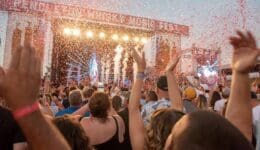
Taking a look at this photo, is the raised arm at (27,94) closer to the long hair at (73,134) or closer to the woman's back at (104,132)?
the long hair at (73,134)

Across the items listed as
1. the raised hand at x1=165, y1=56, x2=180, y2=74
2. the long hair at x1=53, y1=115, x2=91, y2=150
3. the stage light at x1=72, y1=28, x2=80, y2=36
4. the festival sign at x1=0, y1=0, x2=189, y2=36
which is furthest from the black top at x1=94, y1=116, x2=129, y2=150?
the stage light at x1=72, y1=28, x2=80, y2=36

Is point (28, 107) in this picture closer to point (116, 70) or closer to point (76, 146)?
point (76, 146)

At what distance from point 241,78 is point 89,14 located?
2973cm

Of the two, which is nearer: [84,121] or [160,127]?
[160,127]

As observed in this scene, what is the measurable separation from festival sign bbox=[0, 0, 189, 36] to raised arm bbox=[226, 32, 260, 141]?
2629 cm

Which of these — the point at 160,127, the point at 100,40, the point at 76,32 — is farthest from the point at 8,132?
the point at 100,40

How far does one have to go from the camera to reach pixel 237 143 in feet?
2.84

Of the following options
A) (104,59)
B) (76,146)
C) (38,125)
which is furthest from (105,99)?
(104,59)

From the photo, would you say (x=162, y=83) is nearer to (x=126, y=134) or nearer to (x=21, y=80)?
(x=126, y=134)

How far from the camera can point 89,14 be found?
3075 centimetres

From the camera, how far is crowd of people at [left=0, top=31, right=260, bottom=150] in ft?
2.93

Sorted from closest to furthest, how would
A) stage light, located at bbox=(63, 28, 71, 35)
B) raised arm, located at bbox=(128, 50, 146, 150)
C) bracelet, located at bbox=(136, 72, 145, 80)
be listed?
raised arm, located at bbox=(128, 50, 146, 150)
bracelet, located at bbox=(136, 72, 145, 80)
stage light, located at bbox=(63, 28, 71, 35)

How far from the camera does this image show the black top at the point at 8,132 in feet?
6.07

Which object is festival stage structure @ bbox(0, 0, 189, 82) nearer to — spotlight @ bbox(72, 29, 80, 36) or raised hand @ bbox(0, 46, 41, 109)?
spotlight @ bbox(72, 29, 80, 36)
